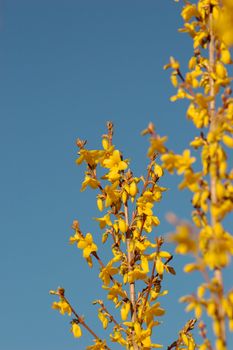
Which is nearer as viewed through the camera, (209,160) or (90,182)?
(209,160)

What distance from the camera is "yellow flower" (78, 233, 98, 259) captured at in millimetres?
7281

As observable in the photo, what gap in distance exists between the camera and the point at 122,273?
742 cm

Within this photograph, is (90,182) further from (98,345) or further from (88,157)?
(98,345)

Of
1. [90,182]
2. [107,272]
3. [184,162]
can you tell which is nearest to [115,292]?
[107,272]

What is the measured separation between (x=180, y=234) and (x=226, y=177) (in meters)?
1.07

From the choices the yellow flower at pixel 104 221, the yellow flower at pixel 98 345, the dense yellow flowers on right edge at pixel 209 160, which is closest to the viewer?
the dense yellow flowers on right edge at pixel 209 160

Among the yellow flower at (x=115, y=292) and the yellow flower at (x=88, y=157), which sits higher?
the yellow flower at (x=88, y=157)

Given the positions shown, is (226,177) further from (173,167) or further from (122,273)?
(122,273)

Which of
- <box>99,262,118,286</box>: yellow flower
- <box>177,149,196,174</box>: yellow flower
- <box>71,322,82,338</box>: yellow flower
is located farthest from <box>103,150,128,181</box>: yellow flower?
<box>177,149,196,174</box>: yellow flower

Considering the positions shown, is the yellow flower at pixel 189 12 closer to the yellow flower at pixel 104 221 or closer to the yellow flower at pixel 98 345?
the yellow flower at pixel 104 221

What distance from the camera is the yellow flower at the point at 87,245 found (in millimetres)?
7281

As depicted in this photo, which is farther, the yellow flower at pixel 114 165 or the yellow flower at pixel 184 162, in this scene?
the yellow flower at pixel 114 165

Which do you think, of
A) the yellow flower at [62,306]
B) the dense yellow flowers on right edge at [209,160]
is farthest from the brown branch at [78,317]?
the dense yellow flowers on right edge at [209,160]

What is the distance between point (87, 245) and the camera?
24.1 ft
